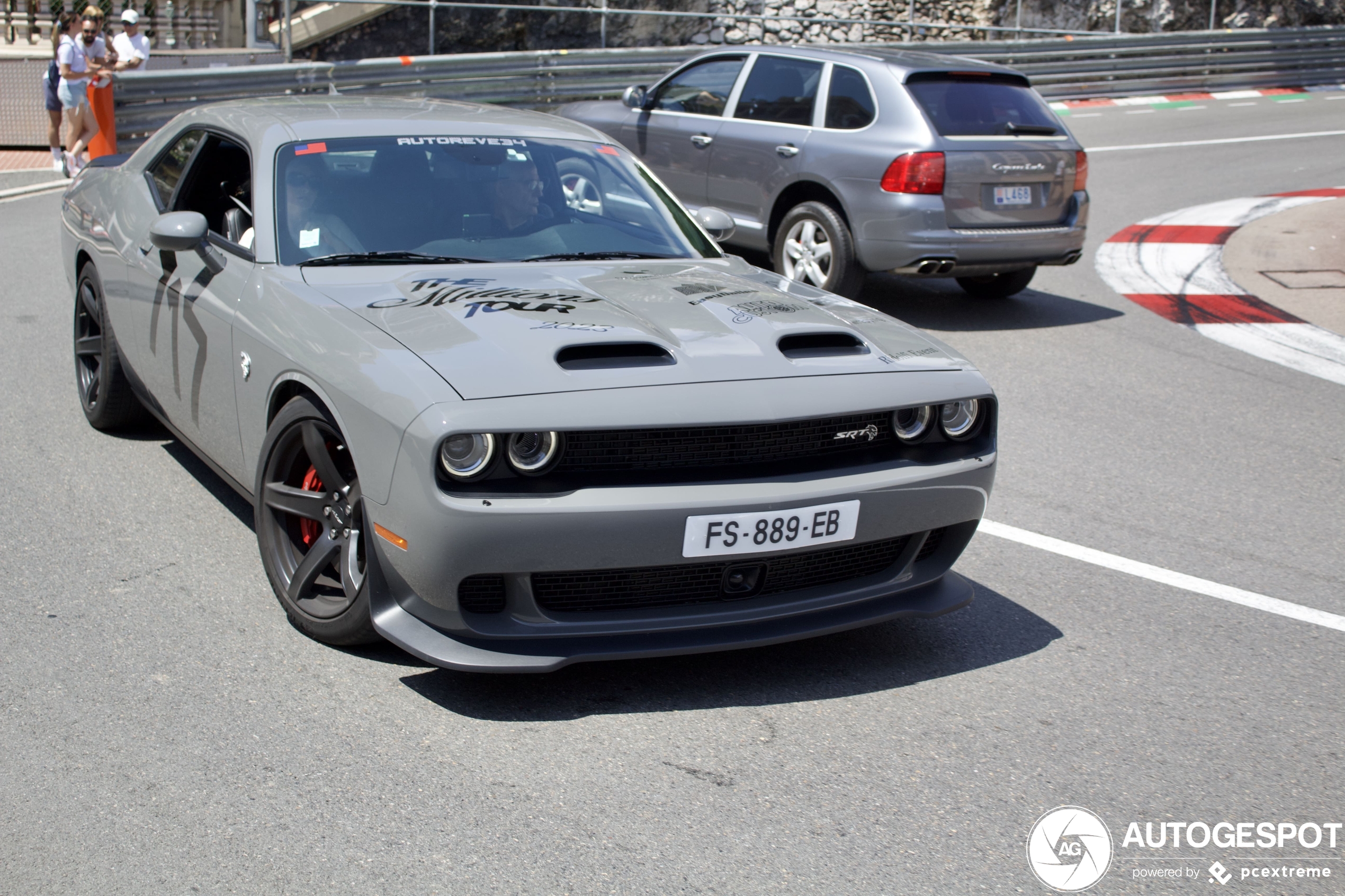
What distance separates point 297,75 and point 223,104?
11074mm

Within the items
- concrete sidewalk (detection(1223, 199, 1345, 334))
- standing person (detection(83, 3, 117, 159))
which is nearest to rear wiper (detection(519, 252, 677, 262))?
concrete sidewalk (detection(1223, 199, 1345, 334))

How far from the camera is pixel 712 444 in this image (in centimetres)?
331

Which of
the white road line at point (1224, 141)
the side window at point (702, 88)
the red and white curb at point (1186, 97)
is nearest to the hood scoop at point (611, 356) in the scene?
the side window at point (702, 88)

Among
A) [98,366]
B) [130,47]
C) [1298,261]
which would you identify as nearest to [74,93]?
[130,47]

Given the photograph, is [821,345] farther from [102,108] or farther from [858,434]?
[102,108]

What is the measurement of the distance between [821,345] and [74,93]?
1191cm

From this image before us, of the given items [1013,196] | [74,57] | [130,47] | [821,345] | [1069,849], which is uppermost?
[130,47]

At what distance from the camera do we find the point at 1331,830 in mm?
2984

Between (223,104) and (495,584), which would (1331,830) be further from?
(223,104)

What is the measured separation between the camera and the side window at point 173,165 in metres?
5.04

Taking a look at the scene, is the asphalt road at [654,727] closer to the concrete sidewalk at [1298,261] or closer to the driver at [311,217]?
the driver at [311,217]

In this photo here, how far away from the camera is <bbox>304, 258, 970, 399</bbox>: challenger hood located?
10.8ft

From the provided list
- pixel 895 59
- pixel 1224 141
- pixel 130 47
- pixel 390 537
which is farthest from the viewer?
pixel 1224 141

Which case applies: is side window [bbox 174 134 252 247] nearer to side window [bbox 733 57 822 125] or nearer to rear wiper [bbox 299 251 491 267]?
rear wiper [bbox 299 251 491 267]
